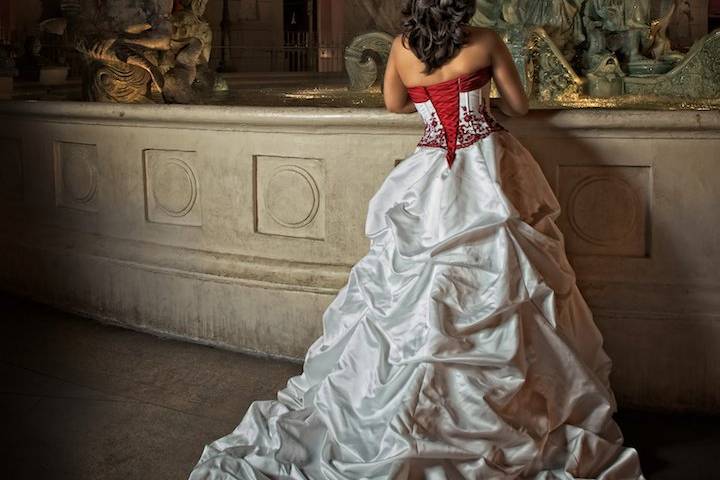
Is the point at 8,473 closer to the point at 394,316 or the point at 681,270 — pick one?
the point at 394,316

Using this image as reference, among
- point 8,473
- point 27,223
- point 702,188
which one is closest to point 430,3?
point 702,188

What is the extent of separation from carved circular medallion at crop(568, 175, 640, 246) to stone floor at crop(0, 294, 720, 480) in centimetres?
77

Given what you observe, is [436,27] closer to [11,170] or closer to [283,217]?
[283,217]

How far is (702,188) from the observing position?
410cm

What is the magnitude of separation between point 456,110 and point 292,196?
1377 mm

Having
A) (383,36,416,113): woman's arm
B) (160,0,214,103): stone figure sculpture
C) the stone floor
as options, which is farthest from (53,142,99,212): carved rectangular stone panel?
(383,36,416,113): woman's arm

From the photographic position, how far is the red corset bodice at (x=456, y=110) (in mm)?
3615

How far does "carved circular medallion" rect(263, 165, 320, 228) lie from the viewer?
4.77 m

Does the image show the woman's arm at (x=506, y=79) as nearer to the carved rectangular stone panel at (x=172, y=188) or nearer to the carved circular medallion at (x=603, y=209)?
the carved circular medallion at (x=603, y=209)

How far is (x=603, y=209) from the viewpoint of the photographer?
4.21m

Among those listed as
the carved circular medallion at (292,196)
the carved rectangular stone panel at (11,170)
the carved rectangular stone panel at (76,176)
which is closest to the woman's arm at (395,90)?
the carved circular medallion at (292,196)

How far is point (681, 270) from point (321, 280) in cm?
164

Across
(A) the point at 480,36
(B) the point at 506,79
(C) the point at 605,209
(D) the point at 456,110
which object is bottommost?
(C) the point at 605,209

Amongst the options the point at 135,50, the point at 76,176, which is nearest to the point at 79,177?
the point at 76,176
